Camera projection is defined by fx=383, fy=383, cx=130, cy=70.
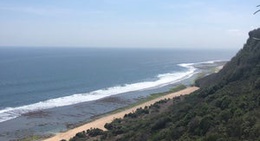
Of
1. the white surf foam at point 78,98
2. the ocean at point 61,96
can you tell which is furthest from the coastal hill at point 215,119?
the white surf foam at point 78,98

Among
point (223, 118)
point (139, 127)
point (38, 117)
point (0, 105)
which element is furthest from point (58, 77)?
point (223, 118)

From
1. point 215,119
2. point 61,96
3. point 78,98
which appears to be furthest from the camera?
point 61,96

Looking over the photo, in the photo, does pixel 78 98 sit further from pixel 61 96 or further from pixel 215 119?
pixel 215 119

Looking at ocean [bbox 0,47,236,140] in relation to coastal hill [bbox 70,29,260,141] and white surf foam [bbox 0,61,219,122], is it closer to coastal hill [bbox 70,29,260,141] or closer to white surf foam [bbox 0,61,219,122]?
white surf foam [bbox 0,61,219,122]

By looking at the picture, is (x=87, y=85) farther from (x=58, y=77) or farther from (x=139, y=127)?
(x=139, y=127)

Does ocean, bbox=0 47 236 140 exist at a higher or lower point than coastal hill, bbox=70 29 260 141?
lower

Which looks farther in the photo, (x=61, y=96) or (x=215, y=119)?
(x=61, y=96)

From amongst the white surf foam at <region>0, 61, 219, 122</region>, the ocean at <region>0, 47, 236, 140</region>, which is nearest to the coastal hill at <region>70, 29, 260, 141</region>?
the ocean at <region>0, 47, 236, 140</region>

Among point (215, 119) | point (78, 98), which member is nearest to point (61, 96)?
point (78, 98)

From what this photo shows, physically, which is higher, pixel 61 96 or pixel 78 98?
pixel 61 96
